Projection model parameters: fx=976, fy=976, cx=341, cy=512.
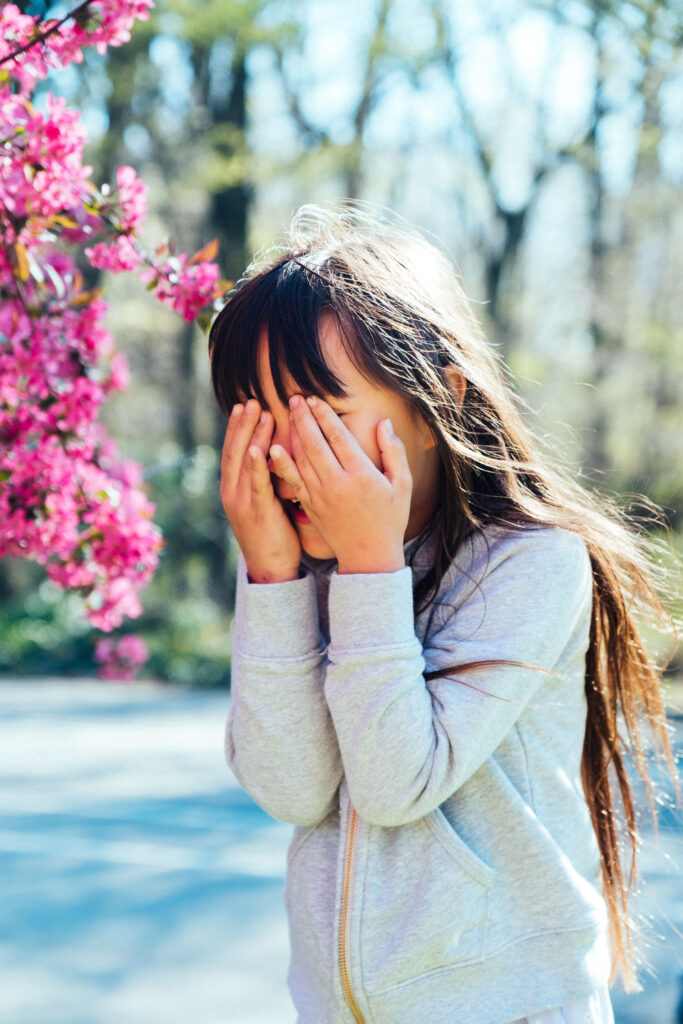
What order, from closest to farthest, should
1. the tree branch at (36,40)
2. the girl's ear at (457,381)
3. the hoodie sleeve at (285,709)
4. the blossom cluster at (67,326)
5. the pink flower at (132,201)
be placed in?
the hoodie sleeve at (285,709) < the girl's ear at (457,381) < the tree branch at (36,40) < the blossom cluster at (67,326) < the pink flower at (132,201)

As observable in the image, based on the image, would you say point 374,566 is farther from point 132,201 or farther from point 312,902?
point 132,201

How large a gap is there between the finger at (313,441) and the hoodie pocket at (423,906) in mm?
422

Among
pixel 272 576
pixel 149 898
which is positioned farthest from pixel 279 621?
pixel 149 898

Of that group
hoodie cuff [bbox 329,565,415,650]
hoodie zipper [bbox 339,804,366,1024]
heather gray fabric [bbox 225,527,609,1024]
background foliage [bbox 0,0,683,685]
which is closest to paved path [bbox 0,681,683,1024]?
heather gray fabric [bbox 225,527,609,1024]

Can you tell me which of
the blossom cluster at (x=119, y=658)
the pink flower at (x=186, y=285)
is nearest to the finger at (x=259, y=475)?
the pink flower at (x=186, y=285)

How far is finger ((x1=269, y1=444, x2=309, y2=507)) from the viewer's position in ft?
3.92

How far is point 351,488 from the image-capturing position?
1.15 m

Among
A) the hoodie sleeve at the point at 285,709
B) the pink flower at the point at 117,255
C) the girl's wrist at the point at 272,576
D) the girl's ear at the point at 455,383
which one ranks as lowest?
the hoodie sleeve at the point at 285,709

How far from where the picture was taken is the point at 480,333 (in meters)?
1.44

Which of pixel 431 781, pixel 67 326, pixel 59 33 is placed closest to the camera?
pixel 431 781

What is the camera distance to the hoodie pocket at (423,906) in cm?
108

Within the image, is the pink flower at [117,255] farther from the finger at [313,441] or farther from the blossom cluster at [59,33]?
the finger at [313,441]

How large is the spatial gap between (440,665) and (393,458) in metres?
0.25

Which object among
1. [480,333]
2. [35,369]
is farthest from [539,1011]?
[35,369]
